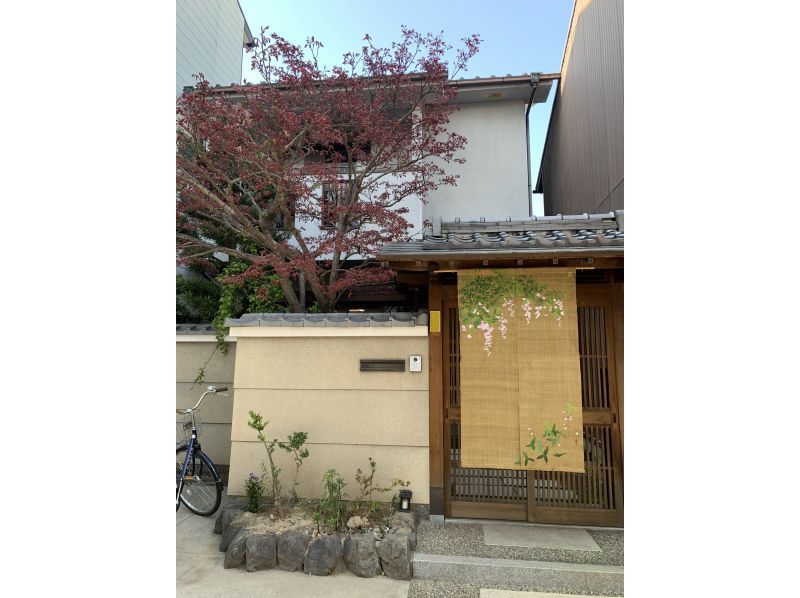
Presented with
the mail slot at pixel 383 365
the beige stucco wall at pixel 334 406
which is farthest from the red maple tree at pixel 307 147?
the mail slot at pixel 383 365

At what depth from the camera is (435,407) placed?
439cm

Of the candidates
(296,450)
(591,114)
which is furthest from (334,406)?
(591,114)

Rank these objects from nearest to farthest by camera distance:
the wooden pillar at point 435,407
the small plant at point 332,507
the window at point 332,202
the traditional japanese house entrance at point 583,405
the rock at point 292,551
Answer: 1. the rock at point 292,551
2. the small plant at point 332,507
3. the traditional japanese house entrance at point 583,405
4. the wooden pillar at point 435,407
5. the window at point 332,202

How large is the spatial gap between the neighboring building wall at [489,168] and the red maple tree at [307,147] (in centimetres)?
204

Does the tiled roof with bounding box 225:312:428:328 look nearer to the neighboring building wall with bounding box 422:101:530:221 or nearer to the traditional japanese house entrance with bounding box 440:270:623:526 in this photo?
the traditional japanese house entrance with bounding box 440:270:623:526

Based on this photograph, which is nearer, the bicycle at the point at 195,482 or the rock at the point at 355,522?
the rock at the point at 355,522

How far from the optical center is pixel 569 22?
28.8 ft

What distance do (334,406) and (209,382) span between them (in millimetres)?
2357

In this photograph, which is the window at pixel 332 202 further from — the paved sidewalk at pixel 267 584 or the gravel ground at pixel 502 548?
the paved sidewalk at pixel 267 584

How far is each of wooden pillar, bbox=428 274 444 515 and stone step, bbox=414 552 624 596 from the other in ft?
2.55

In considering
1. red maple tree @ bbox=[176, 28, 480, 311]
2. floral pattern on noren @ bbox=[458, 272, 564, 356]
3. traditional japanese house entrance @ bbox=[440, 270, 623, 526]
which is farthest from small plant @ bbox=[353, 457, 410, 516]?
red maple tree @ bbox=[176, 28, 480, 311]

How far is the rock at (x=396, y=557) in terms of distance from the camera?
3461mm
